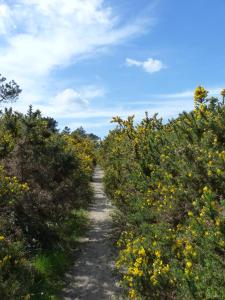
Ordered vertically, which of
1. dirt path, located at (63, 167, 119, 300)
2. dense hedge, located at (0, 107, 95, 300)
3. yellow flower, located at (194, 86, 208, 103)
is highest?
yellow flower, located at (194, 86, 208, 103)

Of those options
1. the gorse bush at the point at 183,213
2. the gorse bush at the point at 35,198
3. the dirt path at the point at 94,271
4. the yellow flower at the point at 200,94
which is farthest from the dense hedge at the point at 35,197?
the yellow flower at the point at 200,94

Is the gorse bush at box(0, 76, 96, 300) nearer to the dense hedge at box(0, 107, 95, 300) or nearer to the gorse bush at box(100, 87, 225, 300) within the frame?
the dense hedge at box(0, 107, 95, 300)

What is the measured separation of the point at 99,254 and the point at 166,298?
5.28 meters

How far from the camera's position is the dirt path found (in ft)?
25.0

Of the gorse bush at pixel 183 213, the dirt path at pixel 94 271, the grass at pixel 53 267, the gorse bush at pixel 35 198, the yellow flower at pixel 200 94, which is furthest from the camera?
the dirt path at pixel 94 271

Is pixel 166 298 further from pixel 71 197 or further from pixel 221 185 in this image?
pixel 71 197

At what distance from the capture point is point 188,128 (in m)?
6.71

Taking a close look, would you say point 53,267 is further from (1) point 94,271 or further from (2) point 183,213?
(2) point 183,213

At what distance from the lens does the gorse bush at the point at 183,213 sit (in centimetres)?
413

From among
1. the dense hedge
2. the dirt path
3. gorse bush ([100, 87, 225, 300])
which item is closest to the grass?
the dense hedge

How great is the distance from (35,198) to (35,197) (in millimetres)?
30

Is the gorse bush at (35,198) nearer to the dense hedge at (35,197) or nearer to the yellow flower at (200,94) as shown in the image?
the dense hedge at (35,197)

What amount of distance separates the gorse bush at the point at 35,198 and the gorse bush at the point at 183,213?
62.0 inches

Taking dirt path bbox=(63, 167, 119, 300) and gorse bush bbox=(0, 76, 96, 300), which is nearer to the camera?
gorse bush bbox=(0, 76, 96, 300)
